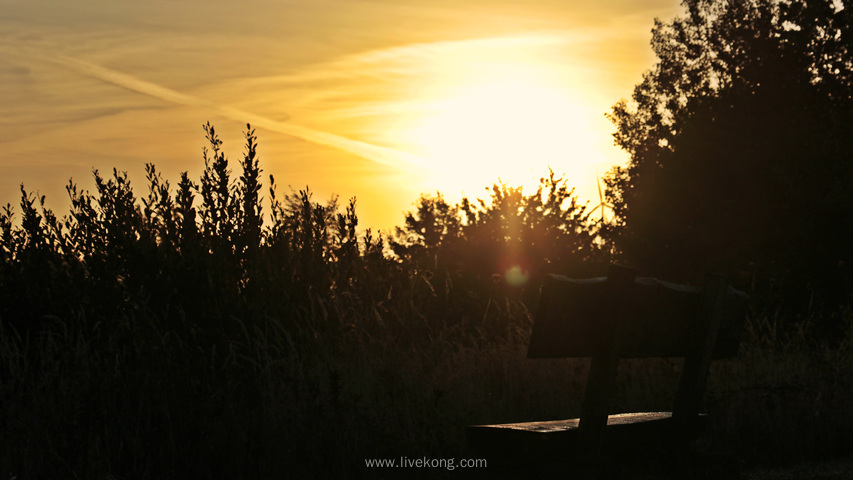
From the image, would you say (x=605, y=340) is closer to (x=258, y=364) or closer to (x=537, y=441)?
(x=537, y=441)

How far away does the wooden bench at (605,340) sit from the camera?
365 centimetres

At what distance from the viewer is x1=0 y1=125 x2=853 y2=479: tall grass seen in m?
5.08

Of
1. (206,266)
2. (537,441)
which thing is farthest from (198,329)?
(537,441)

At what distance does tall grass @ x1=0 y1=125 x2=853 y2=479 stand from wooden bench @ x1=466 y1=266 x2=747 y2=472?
1240 mm

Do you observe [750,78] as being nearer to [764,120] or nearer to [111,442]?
[764,120]

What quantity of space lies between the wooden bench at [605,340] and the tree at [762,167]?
18.5 metres

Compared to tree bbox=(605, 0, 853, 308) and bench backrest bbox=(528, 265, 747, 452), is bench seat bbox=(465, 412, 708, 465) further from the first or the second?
tree bbox=(605, 0, 853, 308)

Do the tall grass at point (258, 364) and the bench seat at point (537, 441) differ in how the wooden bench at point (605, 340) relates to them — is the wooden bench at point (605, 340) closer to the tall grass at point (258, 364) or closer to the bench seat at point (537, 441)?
the bench seat at point (537, 441)

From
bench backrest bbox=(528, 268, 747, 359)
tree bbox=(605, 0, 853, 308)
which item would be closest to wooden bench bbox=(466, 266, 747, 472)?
bench backrest bbox=(528, 268, 747, 359)

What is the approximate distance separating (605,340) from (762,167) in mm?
23308

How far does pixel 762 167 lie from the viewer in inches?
992

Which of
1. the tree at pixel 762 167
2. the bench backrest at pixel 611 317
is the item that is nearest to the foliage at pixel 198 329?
the bench backrest at pixel 611 317

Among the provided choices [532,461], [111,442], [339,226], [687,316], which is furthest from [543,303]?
[339,226]

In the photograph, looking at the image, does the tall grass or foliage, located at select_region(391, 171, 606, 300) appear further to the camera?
foliage, located at select_region(391, 171, 606, 300)
